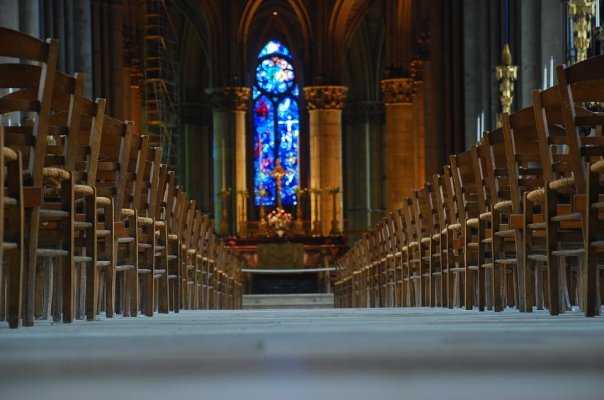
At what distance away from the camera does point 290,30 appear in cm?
4812

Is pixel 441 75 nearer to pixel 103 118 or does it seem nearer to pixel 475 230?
pixel 475 230

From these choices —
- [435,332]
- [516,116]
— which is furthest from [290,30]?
[435,332]

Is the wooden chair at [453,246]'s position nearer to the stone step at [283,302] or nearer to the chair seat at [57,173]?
the chair seat at [57,173]

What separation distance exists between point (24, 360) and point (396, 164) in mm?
37713

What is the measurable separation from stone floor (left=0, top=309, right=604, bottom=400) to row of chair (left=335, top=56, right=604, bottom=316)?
7.79ft

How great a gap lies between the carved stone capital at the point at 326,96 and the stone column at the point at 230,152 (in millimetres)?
2089

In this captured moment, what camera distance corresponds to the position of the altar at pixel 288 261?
3706cm

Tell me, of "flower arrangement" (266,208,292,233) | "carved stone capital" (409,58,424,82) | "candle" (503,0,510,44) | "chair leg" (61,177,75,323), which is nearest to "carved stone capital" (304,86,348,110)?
"flower arrangement" (266,208,292,233)

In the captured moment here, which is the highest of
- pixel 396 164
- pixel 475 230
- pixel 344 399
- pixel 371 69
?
pixel 371 69

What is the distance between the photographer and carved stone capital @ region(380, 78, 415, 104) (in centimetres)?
4066

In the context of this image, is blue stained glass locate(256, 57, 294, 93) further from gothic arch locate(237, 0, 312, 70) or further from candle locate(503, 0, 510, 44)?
candle locate(503, 0, 510, 44)

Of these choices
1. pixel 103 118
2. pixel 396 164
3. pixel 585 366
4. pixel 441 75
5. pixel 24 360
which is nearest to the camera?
pixel 585 366

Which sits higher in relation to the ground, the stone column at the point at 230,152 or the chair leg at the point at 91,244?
the stone column at the point at 230,152

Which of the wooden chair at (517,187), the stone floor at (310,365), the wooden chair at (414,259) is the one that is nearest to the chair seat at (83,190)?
the wooden chair at (517,187)
